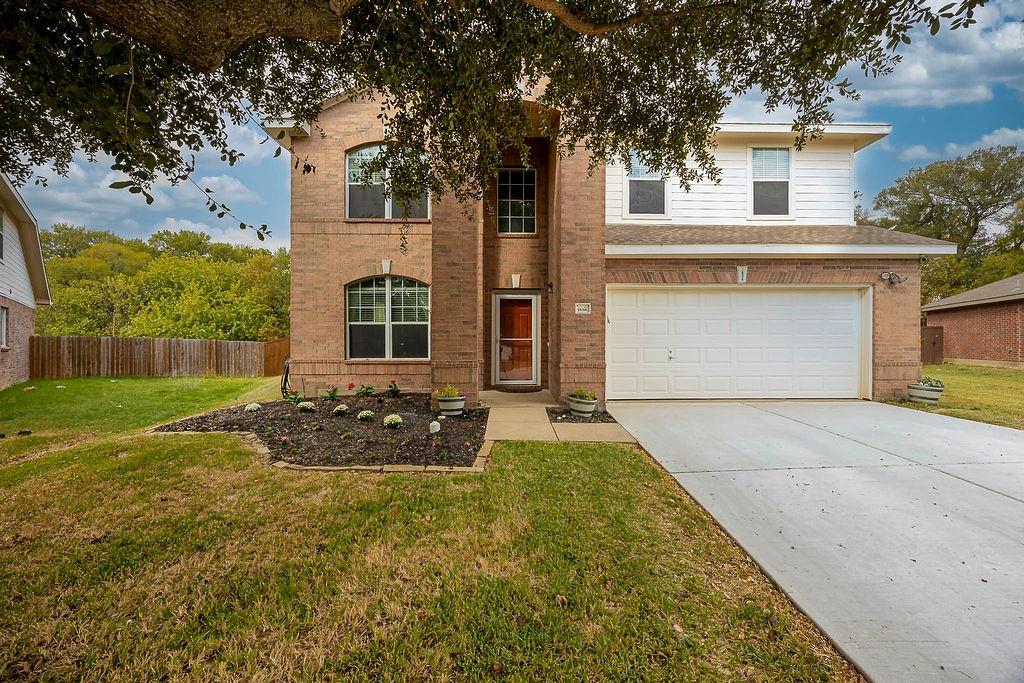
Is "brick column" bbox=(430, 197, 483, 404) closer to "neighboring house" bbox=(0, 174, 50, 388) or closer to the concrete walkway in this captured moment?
the concrete walkway

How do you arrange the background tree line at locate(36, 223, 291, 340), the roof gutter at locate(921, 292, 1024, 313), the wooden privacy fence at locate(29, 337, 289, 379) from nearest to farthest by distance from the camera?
the wooden privacy fence at locate(29, 337, 289, 379) → the roof gutter at locate(921, 292, 1024, 313) → the background tree line at locate(36, 223, 291, 340)

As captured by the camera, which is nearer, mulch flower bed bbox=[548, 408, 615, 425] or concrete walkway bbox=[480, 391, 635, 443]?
concrete walkway bbox=[480, 391, 635, 443]

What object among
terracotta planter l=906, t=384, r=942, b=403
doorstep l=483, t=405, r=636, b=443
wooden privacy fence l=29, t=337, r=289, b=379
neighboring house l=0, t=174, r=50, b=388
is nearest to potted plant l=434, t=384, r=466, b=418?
doorstep l=483, t=405, r=636, b=443

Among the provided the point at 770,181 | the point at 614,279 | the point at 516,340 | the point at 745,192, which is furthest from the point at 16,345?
the point at 770,181

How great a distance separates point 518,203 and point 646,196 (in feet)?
9.59

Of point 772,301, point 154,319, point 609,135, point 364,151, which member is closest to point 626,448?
point 609,135

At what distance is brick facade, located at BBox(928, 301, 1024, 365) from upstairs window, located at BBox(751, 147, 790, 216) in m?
14.5

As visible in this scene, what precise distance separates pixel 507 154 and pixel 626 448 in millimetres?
7171

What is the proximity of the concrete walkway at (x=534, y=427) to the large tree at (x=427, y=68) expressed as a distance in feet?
10.9

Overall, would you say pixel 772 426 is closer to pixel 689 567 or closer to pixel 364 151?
pixel 689 567

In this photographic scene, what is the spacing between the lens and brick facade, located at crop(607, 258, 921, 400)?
329 inches

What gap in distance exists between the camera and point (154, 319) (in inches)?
895

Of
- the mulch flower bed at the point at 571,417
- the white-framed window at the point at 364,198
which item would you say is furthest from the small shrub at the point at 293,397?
the mulch flower bed at the point at 571,417

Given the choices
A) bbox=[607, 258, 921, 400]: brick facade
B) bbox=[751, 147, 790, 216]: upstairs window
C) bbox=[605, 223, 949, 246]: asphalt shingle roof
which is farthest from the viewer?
bbox=[751, 147, 790, 216]: upstairs window
